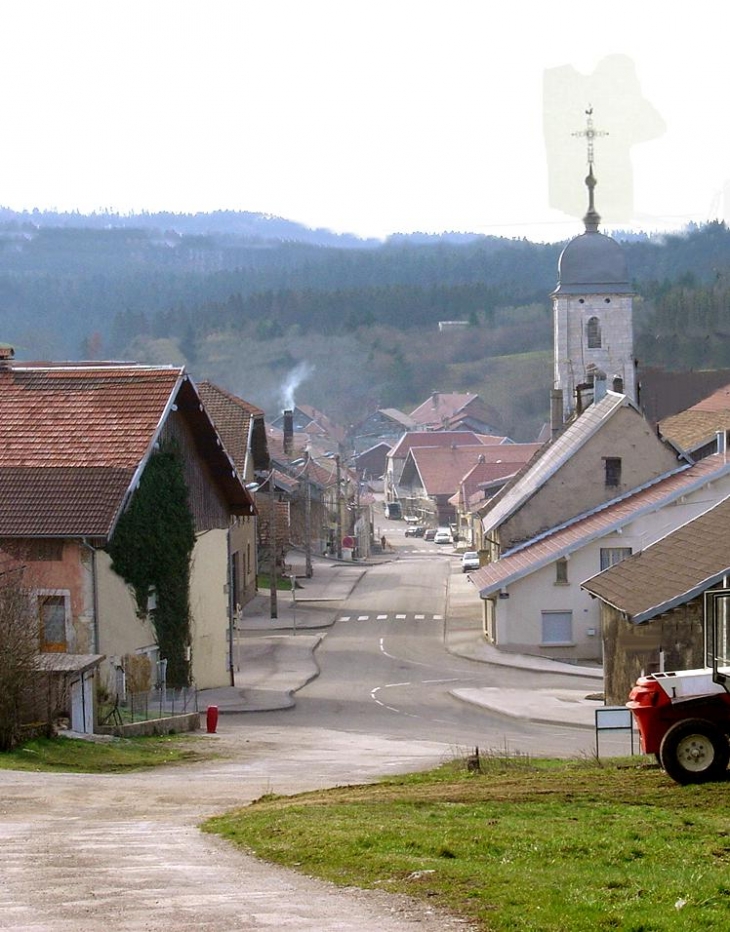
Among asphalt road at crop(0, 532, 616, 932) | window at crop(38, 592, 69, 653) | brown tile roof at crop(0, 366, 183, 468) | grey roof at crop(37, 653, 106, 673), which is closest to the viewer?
asphalt road at crop(0, 532, 616, 932)

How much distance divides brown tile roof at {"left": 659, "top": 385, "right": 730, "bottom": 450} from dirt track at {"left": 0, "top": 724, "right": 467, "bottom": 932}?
152ft

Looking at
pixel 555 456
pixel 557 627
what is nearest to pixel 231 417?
pixel 555 456

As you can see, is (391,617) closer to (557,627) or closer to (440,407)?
(557,627)

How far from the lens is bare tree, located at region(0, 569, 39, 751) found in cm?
2116

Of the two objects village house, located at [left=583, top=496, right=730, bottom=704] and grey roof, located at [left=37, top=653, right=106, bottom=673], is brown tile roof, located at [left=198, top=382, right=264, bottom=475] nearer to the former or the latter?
village house, located at [left=583, top=496, right=730, bottom=704]

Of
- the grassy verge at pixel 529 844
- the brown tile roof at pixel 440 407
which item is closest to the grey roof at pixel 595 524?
the grassy verge at pixel 529 844

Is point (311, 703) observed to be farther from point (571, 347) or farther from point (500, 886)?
point (571, 347)

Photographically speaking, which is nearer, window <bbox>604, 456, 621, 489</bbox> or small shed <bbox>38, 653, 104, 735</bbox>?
small shed <bbox>38, 653, 104, 735</bbox>

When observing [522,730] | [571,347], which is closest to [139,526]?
[522,730]

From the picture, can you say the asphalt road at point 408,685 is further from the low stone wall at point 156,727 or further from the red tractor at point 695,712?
the red tractor at point 695,712

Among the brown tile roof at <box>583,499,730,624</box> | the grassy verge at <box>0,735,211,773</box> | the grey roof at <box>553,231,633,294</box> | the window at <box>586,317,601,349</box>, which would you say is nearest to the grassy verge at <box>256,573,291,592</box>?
the window at <box>586,317,601,349</box>

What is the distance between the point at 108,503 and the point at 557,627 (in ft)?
59.9

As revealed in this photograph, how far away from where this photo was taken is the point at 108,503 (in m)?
28.2

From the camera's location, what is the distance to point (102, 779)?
1898cm
